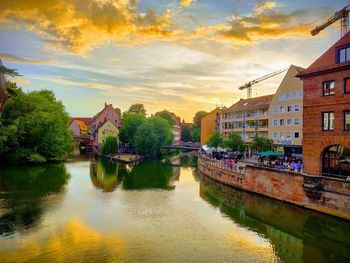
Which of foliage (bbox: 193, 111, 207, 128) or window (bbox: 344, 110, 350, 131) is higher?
foliage (bbox: 193, 111, 207, 128)

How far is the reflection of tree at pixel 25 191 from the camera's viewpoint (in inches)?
927

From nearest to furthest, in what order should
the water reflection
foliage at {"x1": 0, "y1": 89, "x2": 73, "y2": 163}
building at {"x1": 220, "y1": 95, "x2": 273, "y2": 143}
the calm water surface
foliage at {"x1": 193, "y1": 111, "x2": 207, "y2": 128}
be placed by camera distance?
the calm water surface, the water reflection, foliage at {"x1": 0, "y1": 89, "x2": 73, "y2": 163}, building at {"x1": 220, "y1": 95, "x2": 273, "y2": 143}, foliage at {"x1": 193, "y1": 111, "x2": 207, "y2": 128}

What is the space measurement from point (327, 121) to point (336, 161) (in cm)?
326

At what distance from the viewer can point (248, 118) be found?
72.1m

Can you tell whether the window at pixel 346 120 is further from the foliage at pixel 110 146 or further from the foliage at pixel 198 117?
Answer: the foliage at pixel 198 117

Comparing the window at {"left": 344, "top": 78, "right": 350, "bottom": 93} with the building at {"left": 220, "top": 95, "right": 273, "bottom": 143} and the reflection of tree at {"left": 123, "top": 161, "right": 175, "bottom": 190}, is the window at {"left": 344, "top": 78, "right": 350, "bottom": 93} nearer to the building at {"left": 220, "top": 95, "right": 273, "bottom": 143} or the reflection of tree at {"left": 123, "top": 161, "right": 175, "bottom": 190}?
the reflection of tree at {"left": 123, "top": 161, "right": 175, "bottom": 190}

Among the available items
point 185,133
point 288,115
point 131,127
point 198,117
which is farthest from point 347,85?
point 185,133

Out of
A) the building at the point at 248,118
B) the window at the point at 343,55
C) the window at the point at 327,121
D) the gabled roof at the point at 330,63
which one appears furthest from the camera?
the building at the point at 248,118

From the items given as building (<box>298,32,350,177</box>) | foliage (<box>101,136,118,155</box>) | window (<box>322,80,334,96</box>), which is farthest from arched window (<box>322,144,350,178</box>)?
foliage (<box>101,136,118,155</box>)

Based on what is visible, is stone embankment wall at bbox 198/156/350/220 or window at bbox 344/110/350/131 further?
window at bbox 344/110/350/131

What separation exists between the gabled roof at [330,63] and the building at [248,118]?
120 ft

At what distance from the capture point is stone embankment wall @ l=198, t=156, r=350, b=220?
81.4ft

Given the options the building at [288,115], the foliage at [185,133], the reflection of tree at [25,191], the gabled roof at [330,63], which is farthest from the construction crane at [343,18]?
the foliage at [185,133]

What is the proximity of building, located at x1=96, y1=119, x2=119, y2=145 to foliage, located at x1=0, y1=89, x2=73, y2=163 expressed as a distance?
32.9 m
